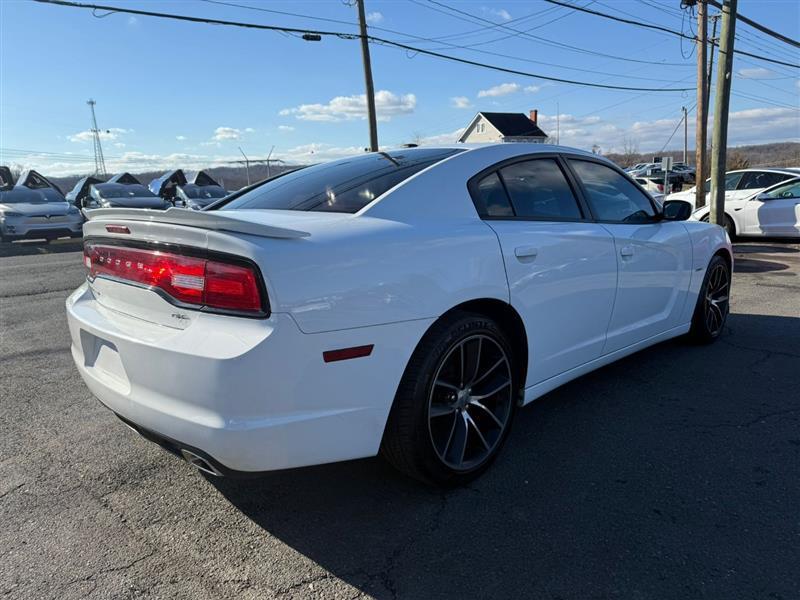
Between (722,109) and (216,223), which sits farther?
(722,109)

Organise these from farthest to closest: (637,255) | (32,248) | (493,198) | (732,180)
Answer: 1. (32,248)
2. (732,180)
3. (637,255)
4. (493,198)

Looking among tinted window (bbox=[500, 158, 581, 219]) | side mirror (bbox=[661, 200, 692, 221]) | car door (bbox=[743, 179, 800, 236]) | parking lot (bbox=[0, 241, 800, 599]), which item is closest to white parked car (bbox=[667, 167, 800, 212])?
car door (bbox=[743, 179, 800, 236])

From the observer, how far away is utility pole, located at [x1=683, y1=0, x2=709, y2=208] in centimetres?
1461

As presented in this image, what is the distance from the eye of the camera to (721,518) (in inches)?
92.4

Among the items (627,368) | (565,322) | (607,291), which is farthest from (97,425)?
(627,368)

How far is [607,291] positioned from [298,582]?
91.2 inches

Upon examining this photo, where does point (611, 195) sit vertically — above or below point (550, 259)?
above

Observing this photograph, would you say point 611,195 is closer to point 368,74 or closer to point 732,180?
point 732,180

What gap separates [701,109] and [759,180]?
11.4 ft

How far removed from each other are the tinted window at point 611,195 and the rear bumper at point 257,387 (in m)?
1.77

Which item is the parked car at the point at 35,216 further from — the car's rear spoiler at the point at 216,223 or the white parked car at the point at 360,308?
the car's rear spoiler at the point at 216,223

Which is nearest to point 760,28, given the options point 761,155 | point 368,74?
point 368,74

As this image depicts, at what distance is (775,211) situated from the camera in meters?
11.3

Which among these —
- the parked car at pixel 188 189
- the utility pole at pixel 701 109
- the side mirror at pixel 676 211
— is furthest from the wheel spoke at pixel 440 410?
the parked car at pixel 188 189
